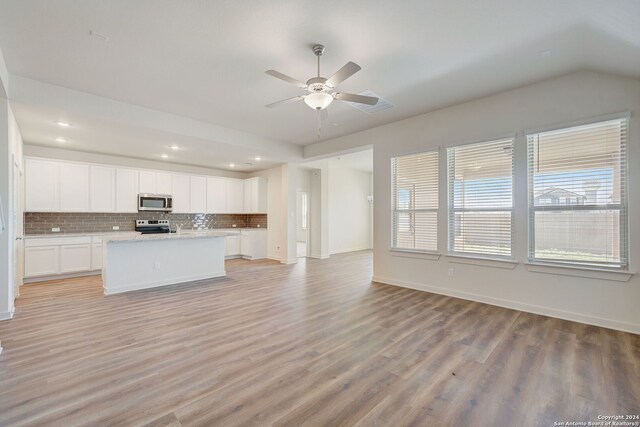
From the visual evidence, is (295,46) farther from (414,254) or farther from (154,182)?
(154,182)

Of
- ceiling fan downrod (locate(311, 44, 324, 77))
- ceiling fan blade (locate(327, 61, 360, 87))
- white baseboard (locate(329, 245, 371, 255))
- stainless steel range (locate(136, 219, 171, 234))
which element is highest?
ceiling fan downrod (locate(311, 44, 324, 77))

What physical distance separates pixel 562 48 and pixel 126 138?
6.45 m

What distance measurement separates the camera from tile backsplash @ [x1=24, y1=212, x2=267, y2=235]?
5.95m

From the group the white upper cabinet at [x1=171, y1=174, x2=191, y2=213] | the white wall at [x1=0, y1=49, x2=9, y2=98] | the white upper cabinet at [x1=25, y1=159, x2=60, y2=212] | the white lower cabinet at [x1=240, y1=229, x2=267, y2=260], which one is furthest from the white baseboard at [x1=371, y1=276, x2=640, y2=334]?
the white upper cabinet at [x1=25, y1=159, x2=60, y2=212]

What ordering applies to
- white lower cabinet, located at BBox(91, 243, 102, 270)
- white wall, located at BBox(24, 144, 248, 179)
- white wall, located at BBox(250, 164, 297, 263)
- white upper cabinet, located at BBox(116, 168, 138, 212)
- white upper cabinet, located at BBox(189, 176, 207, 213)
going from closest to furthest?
white wall, located at BBox(24, 144, 248, 179), white lower cabinet, located at BBox(91, 243, 102, 270), white upper cabinet, located at BBox(116, 168, 138, 212), white wall, located at BBox(250, 164, 297, 263), white upper cabinet, located at BBox(189, 176, 207, 213)

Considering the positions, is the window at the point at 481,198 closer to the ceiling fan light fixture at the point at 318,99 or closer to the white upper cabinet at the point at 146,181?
the ceiling fan light fixture at the point at 318,99

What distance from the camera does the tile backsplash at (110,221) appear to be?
5.95 m

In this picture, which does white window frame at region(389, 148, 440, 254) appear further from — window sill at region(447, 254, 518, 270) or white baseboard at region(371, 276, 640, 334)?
white baseboard at region(371, 276, 640, 334)

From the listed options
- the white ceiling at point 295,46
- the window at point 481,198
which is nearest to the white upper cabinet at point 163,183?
the white ceiling at point 295,46

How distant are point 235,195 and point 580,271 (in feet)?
26.2

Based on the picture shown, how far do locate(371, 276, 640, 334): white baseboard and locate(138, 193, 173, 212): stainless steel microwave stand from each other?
230 inches

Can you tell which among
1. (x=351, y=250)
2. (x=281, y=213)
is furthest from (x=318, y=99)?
(x=351, y=250)

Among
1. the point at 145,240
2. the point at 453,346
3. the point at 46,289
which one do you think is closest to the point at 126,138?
the point at 145,240

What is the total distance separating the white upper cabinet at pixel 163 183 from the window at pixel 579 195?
24.9 feet
